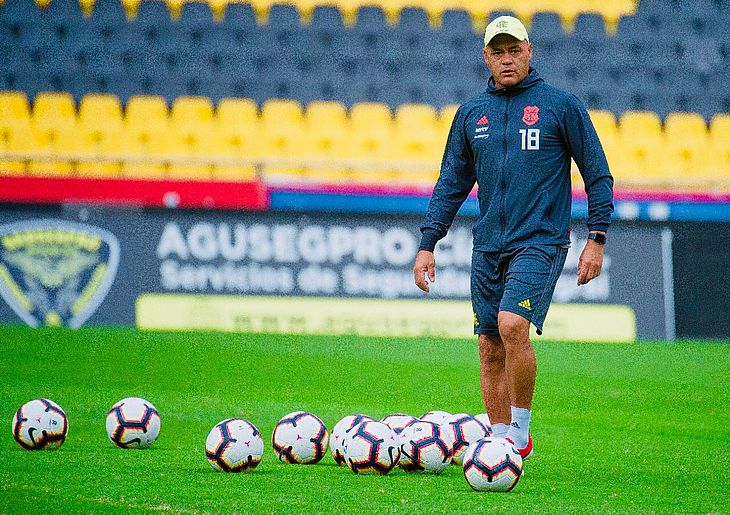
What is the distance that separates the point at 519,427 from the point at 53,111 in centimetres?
1332

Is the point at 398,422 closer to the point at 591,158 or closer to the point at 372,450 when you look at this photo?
the point at 372,450

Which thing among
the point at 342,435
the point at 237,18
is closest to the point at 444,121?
the point at 237,18

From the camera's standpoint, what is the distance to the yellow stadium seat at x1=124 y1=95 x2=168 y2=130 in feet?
60.0

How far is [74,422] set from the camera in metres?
8.05

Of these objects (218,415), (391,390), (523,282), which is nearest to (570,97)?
(523,282)

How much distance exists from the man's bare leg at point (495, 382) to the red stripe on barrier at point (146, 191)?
780 cm

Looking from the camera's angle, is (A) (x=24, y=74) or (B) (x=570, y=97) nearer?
(B) (x=570, y=97)

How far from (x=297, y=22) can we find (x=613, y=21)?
5.92 metres

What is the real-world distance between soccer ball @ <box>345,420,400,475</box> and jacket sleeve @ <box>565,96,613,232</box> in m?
1.48

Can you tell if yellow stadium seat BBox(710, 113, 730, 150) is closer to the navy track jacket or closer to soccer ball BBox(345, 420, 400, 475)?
the navy track jacket

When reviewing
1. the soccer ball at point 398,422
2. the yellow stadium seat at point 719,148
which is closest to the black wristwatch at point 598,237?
the soccer ball at point 398,422

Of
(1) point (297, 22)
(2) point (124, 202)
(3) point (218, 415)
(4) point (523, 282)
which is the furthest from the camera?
(1) point (297, 22)

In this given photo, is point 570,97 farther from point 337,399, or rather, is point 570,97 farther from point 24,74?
point 24,74

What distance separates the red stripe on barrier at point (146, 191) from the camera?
1394 cm
